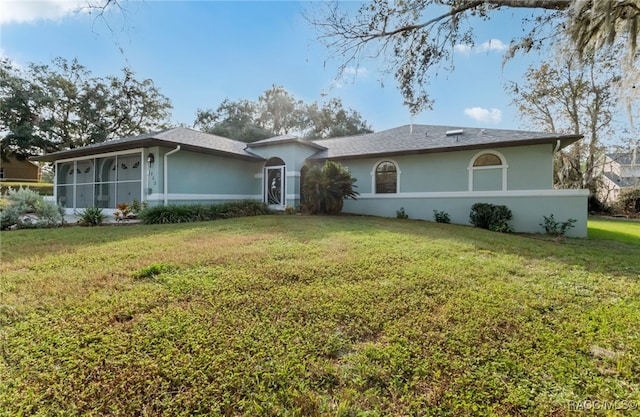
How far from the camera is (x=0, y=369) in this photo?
7.06 feet

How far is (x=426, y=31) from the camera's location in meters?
Result: 8.17

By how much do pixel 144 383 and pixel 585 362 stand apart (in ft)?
10.8

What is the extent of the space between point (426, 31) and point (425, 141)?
548 centimetres

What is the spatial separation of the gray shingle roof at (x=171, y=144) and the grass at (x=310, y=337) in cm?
731

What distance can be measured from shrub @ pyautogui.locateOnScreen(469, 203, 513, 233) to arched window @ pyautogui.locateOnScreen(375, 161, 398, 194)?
11.2ft

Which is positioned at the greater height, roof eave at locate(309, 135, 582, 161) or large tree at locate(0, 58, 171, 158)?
large tree at locate(0, 58, 171, 158)

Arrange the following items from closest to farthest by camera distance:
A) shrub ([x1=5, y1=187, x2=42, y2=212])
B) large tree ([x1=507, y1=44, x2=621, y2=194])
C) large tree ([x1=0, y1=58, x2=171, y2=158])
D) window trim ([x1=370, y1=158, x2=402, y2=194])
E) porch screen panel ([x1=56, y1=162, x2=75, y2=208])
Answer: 1. shrub ([x1=5, y1=187, x2=42, y2=212])
2. window trim ([x1=370, y1=158, x2=402, y2=194])
3. porch screen panel ([x1=56, y1=162, x2=75, y2=208])
4. large tree ([x1=507, y1=44, x2=621, y2=194])
5. large tree ([x1=0, y1=58, x2=171, y2=158])

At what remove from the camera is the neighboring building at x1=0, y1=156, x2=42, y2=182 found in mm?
27281

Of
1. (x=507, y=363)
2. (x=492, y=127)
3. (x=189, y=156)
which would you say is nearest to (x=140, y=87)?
(x=189, y=156)

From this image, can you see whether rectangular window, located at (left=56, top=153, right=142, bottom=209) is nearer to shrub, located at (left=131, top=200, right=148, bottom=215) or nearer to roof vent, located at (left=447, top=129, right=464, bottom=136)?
shrub, located at (left=131, top=200, right=148, bottom=215)

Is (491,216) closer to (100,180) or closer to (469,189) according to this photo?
(469,189)

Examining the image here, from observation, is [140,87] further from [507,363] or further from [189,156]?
[507,363]

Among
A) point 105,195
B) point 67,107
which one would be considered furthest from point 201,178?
point 67,107

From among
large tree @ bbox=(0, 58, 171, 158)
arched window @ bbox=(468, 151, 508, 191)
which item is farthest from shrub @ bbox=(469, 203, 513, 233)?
large tree @ bbox=(0, 58, 171, 158)
